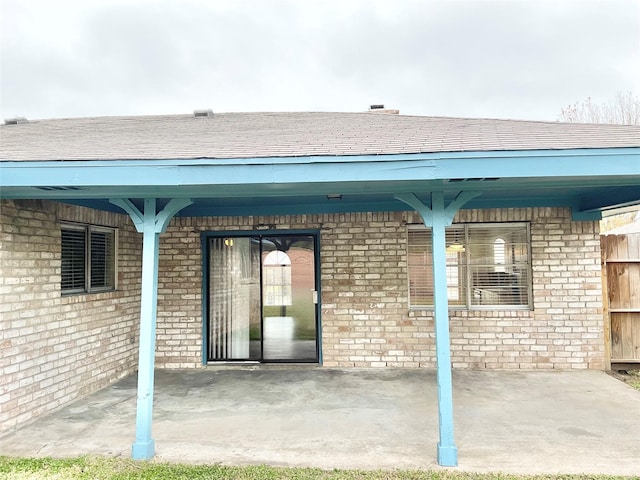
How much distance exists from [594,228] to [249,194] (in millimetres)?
5222

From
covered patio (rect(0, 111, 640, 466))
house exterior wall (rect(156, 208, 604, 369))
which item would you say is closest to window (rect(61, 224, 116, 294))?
Answer: covered patio (rect(0, 111, 640, 466))

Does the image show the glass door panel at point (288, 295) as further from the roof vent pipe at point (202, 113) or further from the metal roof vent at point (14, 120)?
the metal roof vent at point (14, 120)

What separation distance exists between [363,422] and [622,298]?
463cm

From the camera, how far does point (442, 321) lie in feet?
11.9

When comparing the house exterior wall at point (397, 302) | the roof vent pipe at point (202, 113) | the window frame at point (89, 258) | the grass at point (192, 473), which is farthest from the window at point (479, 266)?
the window frame at point (89, 258)

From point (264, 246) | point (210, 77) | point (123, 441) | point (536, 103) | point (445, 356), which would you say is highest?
point (210, 77)

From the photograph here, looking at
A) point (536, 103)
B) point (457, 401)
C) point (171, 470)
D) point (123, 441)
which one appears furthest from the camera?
point (536, 103)

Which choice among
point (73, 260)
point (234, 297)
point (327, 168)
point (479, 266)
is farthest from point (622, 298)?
point (73, 260)

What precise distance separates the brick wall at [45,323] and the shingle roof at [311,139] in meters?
0.89

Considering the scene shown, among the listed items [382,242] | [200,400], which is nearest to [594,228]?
[382,242]

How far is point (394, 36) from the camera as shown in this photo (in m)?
33.8

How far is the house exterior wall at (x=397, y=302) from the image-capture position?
630 centimetres

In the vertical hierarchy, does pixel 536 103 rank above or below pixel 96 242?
above

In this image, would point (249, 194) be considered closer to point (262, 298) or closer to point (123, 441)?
point (123, 441)
